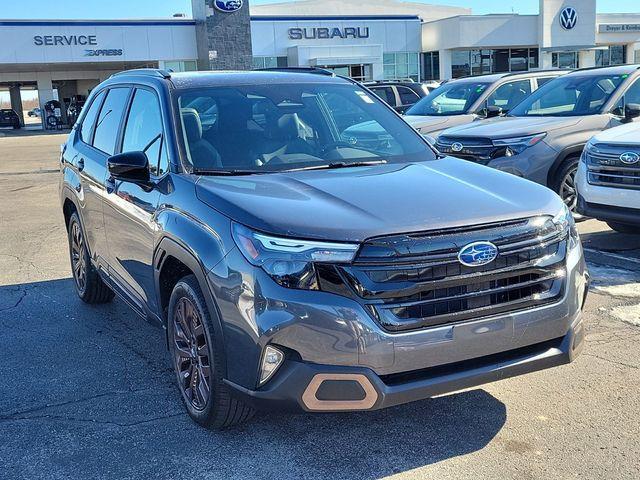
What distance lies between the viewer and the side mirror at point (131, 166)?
13.2 ft

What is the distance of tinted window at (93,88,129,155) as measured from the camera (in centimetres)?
512

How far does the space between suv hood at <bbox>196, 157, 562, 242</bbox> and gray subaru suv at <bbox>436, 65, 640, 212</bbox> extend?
4745 mm

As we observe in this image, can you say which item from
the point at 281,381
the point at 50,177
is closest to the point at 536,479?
the point at 281,381

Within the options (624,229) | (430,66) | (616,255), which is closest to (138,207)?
(616,255)

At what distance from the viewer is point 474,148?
8.80 metres

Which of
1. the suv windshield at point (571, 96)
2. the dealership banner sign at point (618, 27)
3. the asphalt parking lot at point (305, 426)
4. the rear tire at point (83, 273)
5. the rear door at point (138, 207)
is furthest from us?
the dealership banner sign at point (618, 27)

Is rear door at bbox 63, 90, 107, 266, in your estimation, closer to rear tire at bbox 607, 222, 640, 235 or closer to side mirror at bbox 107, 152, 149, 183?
side mirror at bbox 107, 152, 149, 183

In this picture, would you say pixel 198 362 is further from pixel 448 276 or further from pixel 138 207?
pixel 448 276

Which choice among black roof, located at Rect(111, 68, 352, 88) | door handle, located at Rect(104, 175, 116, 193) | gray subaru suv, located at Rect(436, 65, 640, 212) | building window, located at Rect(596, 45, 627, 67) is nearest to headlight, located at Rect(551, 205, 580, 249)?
black roof, located at Rect(111, 68, 352, 88)

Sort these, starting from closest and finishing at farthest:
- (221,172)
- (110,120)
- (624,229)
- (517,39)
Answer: (221,172) → (110,120) → (624,229) → (517,39)

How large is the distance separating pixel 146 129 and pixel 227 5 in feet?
141

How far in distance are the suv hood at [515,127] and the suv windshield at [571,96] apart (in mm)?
326

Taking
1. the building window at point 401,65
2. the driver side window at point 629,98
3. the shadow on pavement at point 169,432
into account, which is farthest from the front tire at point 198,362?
the building window at point 401,65

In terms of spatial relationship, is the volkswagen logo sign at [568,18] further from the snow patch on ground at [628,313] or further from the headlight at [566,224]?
the headlight at [566,224]
